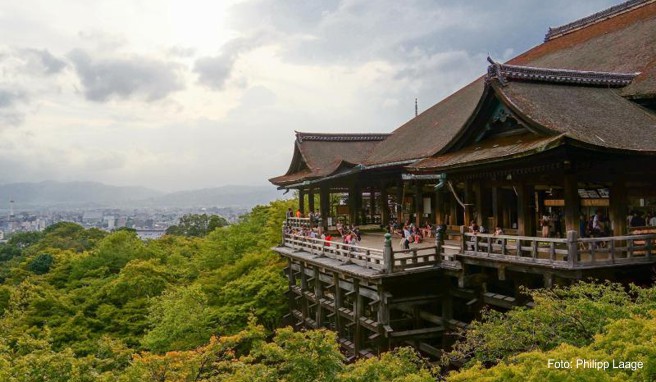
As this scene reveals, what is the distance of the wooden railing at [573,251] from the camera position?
476 inches

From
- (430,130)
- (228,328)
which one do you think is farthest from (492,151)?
(228,328)

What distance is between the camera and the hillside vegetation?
8.28 m

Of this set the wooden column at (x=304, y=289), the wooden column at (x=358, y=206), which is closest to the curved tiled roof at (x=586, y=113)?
the wooden column at (x=304, y=289)

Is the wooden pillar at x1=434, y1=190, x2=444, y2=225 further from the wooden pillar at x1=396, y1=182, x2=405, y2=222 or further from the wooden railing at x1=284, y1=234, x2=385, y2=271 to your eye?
the wooden railing at x1=284, y1=234, x2=385, y2=271

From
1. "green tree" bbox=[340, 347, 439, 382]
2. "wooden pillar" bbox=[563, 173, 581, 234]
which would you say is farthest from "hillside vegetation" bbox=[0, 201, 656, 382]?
"wooden pillar" bbox=[563, 173, 581, 234]

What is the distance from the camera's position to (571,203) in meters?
13.0

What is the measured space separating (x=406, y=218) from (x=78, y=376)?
61.2 feet

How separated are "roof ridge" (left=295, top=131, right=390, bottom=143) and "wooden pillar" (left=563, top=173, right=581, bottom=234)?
2028 cm

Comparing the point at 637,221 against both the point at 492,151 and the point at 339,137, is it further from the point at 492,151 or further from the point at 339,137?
the point at 339,137

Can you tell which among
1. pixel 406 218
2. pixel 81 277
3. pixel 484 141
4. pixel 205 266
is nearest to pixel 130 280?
pixel 205 266

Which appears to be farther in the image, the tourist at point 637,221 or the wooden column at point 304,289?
the wooden column at point 304,289

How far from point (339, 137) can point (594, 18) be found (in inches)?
618

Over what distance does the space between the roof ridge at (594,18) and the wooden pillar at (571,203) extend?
53.0 feet

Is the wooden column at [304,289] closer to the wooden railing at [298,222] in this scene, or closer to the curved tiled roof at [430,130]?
the wooden railing at [298,222]
